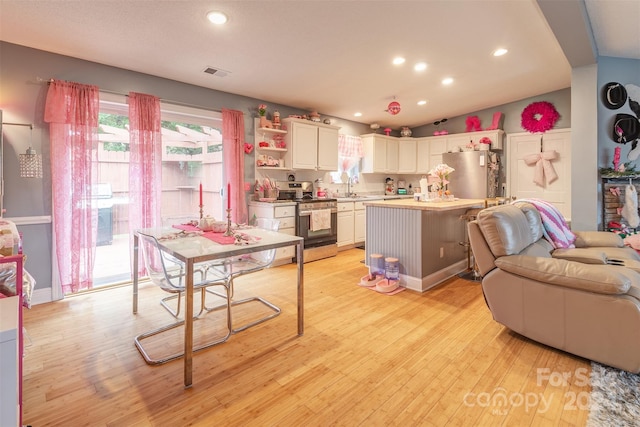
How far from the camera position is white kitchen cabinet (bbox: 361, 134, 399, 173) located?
6336 millimetres

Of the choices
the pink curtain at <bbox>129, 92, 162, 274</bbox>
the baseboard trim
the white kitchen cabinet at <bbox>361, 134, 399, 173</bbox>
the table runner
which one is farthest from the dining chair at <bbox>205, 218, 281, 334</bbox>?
the white kitchen cabinet at <bbox>361, 134, 399, 173</bbox>

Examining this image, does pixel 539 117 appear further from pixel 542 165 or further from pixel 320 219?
pixel 320 219

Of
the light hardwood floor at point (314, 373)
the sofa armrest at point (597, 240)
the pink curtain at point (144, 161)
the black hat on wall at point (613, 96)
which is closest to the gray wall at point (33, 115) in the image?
the pink curtain at point (144, 161)

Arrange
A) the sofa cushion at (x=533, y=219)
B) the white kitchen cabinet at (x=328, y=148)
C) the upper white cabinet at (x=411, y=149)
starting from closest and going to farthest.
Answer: the sofa cushion at (x=533, y=219)
the white kitchen cabinet at (x=328, y=148)
the upper white cabinet at (x=411, y=149)

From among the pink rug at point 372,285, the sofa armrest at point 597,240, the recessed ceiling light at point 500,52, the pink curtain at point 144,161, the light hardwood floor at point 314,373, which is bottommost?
the light hardwood floor at point 314,373

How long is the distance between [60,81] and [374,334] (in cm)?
369

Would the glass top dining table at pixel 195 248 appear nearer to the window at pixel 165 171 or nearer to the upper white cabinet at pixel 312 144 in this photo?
the window at pixel 165 171

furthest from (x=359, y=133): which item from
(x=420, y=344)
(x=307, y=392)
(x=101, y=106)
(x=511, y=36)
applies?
(x=307, y=392)

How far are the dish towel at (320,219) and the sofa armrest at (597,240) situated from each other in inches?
118

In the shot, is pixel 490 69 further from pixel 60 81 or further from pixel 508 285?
pixel 60 81

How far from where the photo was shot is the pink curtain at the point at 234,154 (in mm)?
4309

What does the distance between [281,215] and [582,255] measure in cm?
330

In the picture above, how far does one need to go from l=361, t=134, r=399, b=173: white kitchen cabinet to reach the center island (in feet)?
8.38

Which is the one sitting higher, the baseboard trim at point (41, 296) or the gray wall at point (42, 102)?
the gray wall at point (42, 102)
